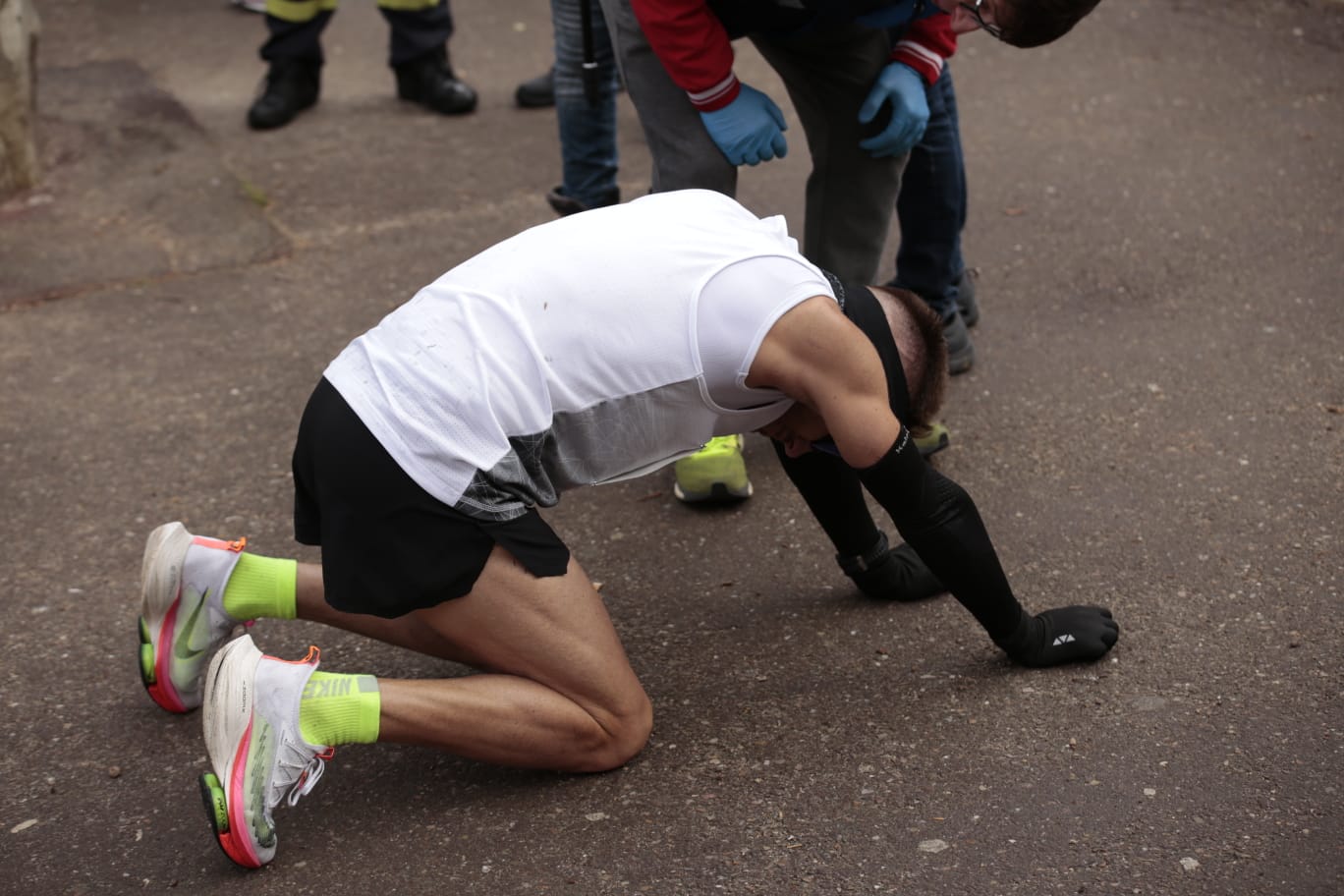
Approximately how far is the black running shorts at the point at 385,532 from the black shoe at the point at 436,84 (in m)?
3.37

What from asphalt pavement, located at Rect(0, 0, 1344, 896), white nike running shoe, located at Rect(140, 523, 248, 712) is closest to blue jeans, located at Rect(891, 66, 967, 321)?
asphalt pavement, located at Rect(0, 0, 1344, 896)

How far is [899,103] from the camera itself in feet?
9.69

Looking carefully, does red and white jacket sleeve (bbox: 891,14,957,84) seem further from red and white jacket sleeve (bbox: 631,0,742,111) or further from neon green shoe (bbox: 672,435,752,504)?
neon green shoe (bbox: 672,435,752,504)

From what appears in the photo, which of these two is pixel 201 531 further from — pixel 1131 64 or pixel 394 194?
pixel 1131 64

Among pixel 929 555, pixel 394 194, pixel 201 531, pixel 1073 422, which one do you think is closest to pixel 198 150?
pixel 394 194

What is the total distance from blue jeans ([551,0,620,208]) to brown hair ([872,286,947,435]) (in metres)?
1.64

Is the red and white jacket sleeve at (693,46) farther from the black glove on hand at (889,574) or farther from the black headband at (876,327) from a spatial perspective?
the black glove on hand at (889,574)

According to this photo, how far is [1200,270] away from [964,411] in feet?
3.39

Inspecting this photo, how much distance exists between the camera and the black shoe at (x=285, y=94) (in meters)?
5.14

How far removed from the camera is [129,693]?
2.60 metres

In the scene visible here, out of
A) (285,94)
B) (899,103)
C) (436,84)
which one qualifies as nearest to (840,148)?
(899,103)

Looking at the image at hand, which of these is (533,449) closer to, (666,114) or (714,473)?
(714,473)

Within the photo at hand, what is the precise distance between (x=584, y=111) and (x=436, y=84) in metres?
1.74

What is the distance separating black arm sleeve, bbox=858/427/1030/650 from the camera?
2.20m
